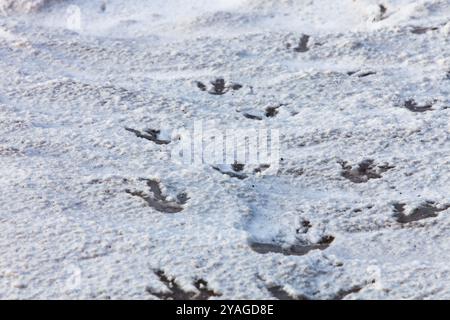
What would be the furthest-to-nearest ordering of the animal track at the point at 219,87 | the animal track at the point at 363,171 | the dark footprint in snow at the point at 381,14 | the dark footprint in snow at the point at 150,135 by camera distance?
the dark footprint in snow at the point at 381,14
the animal track at the point at 219,87
the dark footprint in snow at the point at 150,135
the animal track at the point at 363,171

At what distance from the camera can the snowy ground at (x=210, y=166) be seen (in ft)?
7.16

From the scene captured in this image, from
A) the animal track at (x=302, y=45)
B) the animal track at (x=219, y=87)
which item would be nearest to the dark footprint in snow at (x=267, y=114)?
Answer: the animal track at (x=219, y=87)

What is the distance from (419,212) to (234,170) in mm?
571

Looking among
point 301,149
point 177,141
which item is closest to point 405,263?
point 301,149

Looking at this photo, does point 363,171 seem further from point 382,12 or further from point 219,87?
point 382,12

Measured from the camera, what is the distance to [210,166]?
2.62m

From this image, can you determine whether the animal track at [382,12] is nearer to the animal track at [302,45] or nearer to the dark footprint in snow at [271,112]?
the animal track at [302,45]

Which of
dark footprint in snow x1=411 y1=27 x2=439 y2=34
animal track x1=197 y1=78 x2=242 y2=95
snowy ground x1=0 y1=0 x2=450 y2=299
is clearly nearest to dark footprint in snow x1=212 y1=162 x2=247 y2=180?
snowy ground x1=0 y1=0 x2=450 y2=299

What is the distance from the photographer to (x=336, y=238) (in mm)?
2326

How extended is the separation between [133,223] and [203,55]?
1022 millimetres

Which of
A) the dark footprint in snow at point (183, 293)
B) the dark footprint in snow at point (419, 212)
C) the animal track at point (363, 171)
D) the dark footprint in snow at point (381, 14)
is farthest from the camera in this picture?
the dark footprint in snow at point (381, 14)

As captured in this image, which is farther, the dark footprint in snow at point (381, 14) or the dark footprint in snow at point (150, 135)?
the dark footprint in snow at point (381, 14)

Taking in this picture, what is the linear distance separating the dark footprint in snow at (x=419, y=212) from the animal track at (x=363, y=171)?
16cm

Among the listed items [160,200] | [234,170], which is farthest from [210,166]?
[160,200]
